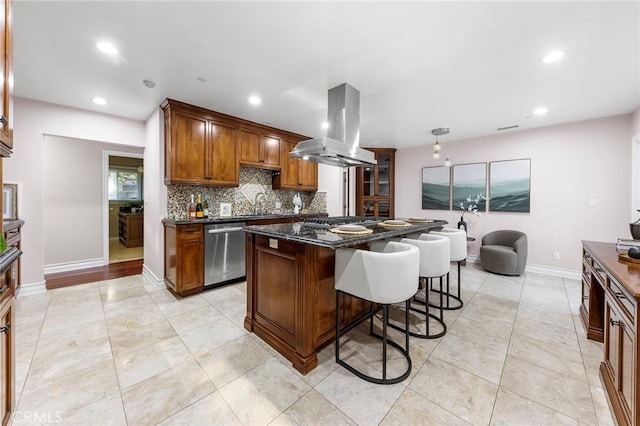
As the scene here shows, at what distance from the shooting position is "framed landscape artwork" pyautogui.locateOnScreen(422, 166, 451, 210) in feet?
17.0

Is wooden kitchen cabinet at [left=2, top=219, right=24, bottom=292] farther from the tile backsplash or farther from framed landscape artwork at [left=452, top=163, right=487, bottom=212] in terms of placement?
framed landscape artwork at [left=452, top=163, right=487, bottom=212]

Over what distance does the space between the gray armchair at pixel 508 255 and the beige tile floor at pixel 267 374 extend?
3.94ft

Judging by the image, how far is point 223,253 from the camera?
3.39 metres

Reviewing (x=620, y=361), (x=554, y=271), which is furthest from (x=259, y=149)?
(x=554, y=271)

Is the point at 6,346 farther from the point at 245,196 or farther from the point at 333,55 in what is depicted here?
the point at 245,196

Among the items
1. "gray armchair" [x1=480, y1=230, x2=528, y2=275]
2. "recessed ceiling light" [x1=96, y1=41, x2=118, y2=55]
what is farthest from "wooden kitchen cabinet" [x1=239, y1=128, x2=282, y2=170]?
"gray armchair" [x1=480, y1=230, x2=528, y2=275]

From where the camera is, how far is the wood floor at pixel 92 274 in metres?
3.59

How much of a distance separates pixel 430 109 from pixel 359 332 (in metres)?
3.00

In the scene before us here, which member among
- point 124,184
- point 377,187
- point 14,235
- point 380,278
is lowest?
point 380,278

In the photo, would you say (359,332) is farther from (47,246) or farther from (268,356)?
(47,246)

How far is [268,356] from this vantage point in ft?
6.39

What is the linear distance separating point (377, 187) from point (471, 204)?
198 cm

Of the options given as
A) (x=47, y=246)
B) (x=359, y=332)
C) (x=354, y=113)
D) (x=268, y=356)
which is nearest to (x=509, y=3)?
(x=354, y=113)

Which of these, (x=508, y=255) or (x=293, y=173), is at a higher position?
(x=293, y=173)
